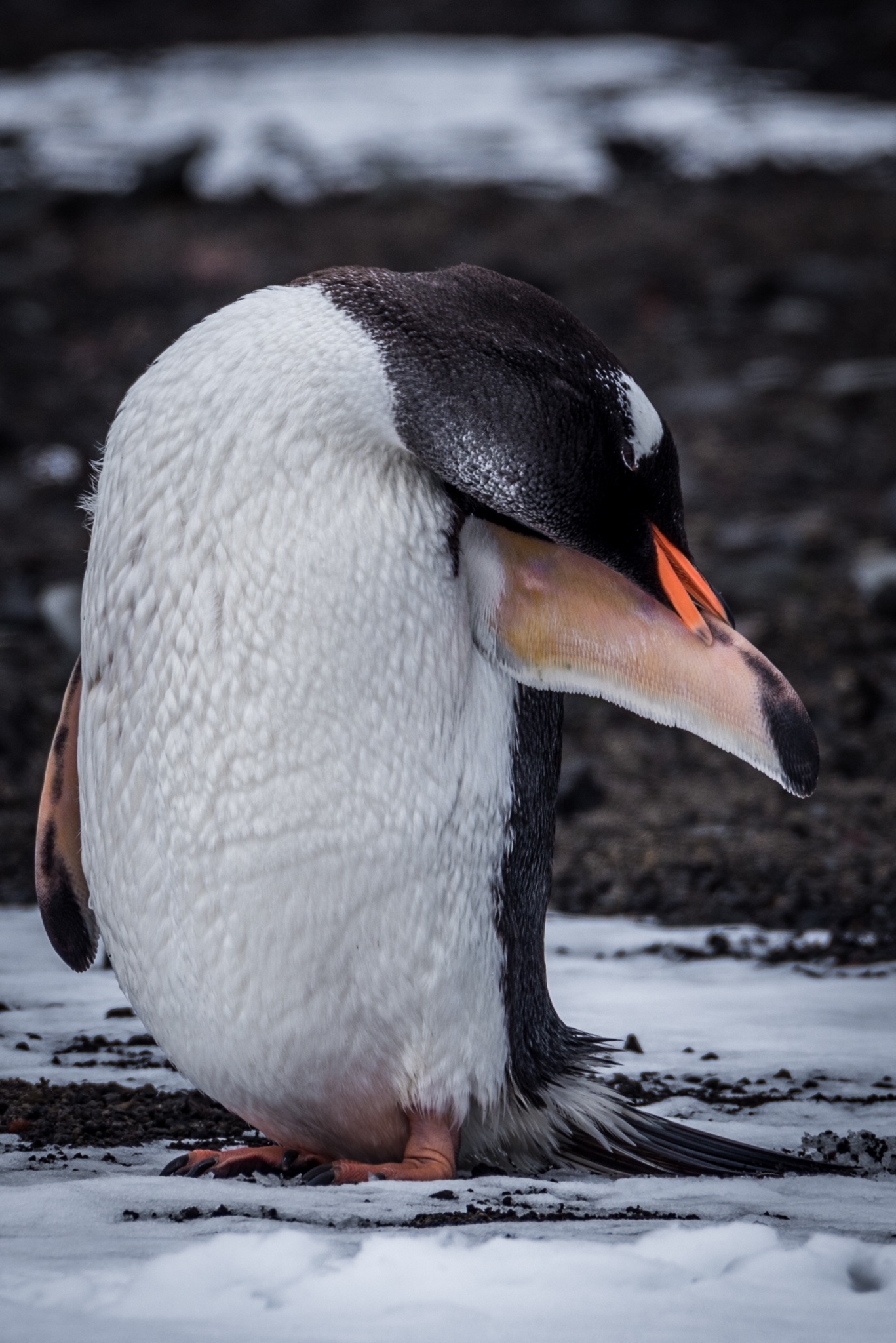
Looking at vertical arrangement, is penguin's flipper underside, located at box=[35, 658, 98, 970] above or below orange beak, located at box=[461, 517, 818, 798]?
below

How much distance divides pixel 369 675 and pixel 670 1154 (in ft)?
2.34

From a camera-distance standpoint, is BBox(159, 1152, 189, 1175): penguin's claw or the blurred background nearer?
BBox(159, 1152, 189, 1175): penguin's claw

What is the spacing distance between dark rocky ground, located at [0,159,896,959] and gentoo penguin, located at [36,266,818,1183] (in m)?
1.33

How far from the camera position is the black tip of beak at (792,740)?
1.89 metres

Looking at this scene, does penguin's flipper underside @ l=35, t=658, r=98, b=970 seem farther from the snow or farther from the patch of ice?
the snow

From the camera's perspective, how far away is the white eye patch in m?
1.94

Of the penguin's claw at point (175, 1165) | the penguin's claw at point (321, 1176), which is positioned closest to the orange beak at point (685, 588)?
the penguin's claw at point (321, 1176)

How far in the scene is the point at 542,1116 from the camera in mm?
2066

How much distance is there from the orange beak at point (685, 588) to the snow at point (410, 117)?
370 inches

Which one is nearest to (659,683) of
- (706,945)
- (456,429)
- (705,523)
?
(456,429)

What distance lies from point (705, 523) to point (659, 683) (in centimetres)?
424

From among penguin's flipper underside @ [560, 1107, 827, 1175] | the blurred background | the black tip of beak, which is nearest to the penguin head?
the black tip of beak

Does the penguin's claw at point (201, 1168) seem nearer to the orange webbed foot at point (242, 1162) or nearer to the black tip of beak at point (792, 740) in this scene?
the orange webbed foot at point (242, 1162)

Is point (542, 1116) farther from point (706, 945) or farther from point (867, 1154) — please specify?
point (706, 945)
